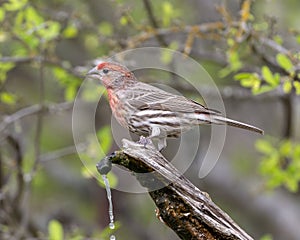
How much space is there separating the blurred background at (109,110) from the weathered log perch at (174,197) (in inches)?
59.7

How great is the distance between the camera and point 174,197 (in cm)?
425

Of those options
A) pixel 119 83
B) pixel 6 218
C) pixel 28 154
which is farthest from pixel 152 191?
pixel 28 154

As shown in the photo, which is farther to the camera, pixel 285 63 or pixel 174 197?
pixel 285 63

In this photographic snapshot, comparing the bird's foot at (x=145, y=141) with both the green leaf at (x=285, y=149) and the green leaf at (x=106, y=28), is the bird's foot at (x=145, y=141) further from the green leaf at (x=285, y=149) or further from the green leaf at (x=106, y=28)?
the green leaf at (x=106, y=28)

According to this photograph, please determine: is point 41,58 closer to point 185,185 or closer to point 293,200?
point 185,185

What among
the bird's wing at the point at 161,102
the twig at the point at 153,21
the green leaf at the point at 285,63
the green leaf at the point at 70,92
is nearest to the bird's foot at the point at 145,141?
the bird's wing at the point at 161,102

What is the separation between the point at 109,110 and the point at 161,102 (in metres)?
4.48

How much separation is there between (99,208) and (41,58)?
380cm

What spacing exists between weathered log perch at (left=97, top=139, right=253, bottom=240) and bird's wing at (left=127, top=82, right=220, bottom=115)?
539mm

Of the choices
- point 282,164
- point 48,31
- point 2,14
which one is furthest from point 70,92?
point 282,164

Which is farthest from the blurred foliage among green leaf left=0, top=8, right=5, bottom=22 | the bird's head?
green leaf left=0, top=8, right=5, bottom=22

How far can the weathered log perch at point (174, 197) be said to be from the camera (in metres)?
4.20

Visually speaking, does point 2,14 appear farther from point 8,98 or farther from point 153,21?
point 153,21

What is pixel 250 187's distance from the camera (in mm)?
9359
